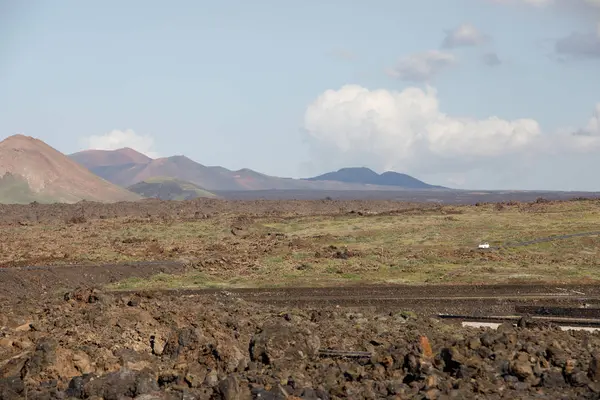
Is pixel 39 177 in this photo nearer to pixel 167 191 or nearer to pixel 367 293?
pixel 167 191

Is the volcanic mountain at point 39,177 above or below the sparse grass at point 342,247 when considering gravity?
above

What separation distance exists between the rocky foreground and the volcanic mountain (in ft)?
282

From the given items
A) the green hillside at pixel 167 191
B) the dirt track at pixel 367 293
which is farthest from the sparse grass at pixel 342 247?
the green hillside at pixel 167 191

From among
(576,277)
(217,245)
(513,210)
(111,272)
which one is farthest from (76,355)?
(513,210)

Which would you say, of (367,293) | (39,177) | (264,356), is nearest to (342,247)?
(367,293)

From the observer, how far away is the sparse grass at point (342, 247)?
39.6m

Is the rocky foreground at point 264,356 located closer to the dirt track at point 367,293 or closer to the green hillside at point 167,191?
the dirt track at point 367,293

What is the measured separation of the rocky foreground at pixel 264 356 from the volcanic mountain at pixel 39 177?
85.9 meters

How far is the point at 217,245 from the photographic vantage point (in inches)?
2063

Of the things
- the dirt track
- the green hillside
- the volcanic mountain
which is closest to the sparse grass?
the dirt track

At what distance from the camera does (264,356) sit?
19.5 metres

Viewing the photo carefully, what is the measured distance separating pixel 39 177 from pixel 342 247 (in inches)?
2851

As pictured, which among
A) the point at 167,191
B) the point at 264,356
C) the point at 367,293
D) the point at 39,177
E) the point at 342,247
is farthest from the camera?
the point at 167,191

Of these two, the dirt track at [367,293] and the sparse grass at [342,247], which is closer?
the dirt track at [367,293]
